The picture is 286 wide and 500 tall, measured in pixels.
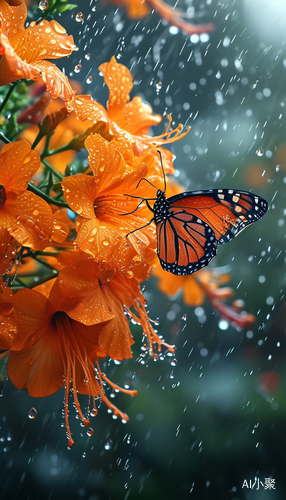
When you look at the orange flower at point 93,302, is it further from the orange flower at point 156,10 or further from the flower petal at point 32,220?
the orange flower at point 156,10

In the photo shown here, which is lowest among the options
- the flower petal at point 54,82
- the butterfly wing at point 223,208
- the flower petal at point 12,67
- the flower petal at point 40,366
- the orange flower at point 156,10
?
the flower petal at point 40,366

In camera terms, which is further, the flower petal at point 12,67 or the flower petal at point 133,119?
the flower petal at point 133,119

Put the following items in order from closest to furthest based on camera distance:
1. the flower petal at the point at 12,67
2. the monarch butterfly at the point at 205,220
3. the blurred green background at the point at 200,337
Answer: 1. the flower petal at the point at 12,67
2. the monarch butterfly at the point at 205,220
3. the blurred green background at the point at 200,337

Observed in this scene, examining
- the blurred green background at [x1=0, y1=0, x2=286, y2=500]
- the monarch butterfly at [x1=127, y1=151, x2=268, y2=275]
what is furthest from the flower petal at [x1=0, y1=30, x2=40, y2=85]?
the blurred green background at [x1=0, y1=0, x2=286, y2=500]

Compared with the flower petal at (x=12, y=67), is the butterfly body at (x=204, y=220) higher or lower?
higher

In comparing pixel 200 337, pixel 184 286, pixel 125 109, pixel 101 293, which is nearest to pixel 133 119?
pixel 125 109

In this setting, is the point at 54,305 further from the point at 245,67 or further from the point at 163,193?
the point at 245,67

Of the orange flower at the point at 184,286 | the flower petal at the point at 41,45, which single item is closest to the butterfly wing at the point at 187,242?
the flower petal at the point at 41,45
